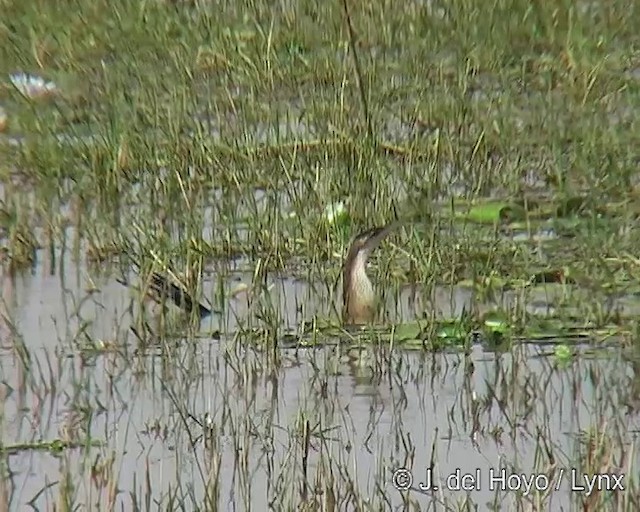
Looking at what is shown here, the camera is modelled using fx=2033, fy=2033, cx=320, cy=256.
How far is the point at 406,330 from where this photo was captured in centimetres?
499

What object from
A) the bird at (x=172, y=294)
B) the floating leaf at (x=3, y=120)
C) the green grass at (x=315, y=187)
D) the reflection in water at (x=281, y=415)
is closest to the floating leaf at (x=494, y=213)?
the green grass at (x=315, y=187)

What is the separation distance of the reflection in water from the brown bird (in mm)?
114

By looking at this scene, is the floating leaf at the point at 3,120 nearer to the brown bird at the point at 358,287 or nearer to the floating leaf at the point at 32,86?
the floating leaf at the point at 32,86

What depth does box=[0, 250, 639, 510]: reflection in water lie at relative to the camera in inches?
157

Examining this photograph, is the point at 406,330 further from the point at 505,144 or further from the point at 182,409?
the point at 505,144

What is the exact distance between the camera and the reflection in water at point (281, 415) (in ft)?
13.1

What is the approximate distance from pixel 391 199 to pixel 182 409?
166 cm

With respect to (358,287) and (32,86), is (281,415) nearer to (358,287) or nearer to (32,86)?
(358,287)

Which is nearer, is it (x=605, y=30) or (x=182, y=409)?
(x=182, y=409)

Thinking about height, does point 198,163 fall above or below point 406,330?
above

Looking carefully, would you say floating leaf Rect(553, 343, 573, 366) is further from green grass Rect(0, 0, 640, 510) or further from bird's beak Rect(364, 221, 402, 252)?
bird's beak Rect(364, 221, 402, 252)

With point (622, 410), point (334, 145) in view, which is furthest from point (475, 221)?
point (622, 410)

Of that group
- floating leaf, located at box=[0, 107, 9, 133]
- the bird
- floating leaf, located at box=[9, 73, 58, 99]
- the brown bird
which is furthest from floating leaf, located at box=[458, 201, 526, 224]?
floating leaf, located at box=[9, 73, 58, 99]

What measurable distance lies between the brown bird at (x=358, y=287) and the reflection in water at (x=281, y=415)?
0.37 ft
